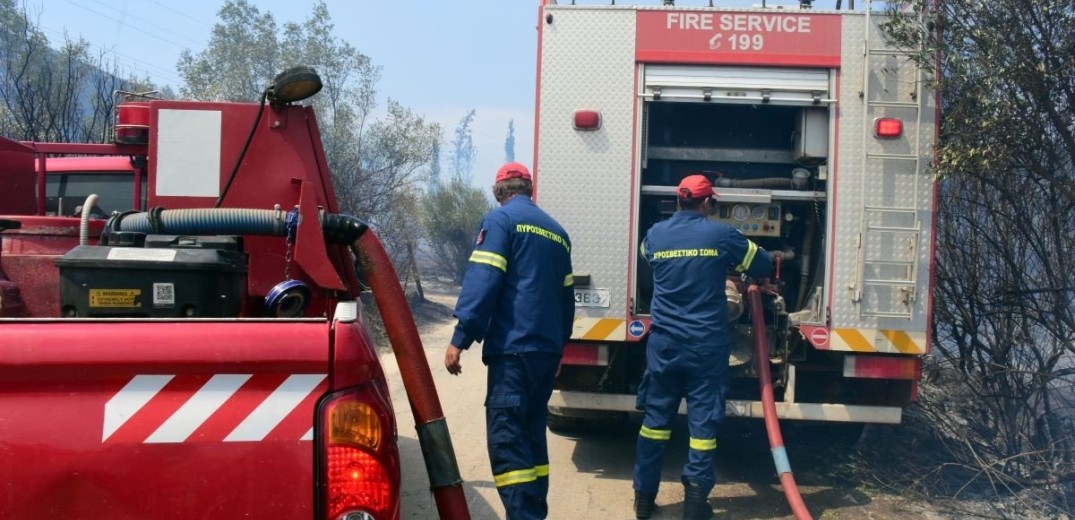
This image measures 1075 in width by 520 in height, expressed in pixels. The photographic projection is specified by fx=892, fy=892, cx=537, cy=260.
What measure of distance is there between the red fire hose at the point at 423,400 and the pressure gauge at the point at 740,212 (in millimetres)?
4022

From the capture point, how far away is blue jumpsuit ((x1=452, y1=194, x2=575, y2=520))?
4312mm

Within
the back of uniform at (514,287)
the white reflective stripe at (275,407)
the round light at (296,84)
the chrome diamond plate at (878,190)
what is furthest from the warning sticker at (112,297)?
the chrome diamond plate at (878,190)

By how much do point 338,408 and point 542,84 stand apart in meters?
4.04

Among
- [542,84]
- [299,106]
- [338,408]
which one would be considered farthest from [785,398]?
[338,408]

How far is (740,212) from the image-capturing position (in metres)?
6.32

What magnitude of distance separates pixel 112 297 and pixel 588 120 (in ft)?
12.6

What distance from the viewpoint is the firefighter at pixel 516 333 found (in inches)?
170

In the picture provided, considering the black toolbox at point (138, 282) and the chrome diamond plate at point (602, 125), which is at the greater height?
the chrome diamond plate at point (602, 125)

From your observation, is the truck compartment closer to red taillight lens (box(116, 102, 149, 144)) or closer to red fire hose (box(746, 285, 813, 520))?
red fire hose (box(746, 285, 813, 520))

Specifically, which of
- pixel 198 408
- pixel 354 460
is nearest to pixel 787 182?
pixel 354 460

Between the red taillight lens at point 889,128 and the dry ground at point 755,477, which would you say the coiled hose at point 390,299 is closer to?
the dry ground at point 755,477

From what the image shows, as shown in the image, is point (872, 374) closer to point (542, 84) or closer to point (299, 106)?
point (542, 84)

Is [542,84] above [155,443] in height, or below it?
above

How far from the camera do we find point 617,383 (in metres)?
6.33
